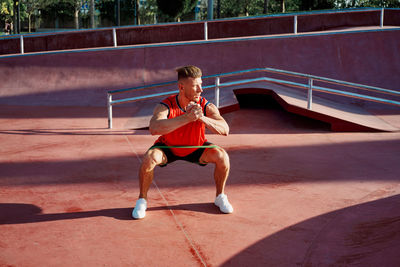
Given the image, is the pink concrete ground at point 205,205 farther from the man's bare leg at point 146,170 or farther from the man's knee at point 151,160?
the man's knee at point 151,160

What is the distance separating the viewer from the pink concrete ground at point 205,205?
3568 millimetres

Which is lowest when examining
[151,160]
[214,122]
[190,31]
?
[151,160]

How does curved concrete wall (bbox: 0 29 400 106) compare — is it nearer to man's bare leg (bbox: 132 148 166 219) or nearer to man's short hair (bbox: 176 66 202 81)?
man's bare leg (bbox: 132 148 166 219)

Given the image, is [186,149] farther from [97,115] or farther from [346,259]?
[97,115]

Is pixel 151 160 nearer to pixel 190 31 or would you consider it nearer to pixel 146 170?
pixel 146 170

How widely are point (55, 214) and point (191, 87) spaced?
6.58 feet

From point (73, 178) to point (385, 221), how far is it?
4012 millimetres

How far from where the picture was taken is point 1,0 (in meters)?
43.5

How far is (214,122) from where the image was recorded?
4.19 meters

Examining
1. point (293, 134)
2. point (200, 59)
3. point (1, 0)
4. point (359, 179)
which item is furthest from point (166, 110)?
point (1, 0)

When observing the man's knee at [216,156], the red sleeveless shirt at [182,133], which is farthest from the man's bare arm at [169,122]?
the man's knee at [216,156]

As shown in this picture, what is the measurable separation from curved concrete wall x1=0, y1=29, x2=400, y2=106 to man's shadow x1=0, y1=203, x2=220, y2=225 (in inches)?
367

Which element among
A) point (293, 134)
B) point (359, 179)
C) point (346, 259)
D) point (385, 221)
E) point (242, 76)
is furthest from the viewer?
point (242, 76)

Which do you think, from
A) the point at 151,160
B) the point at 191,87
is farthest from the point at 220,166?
the point at 191,87
